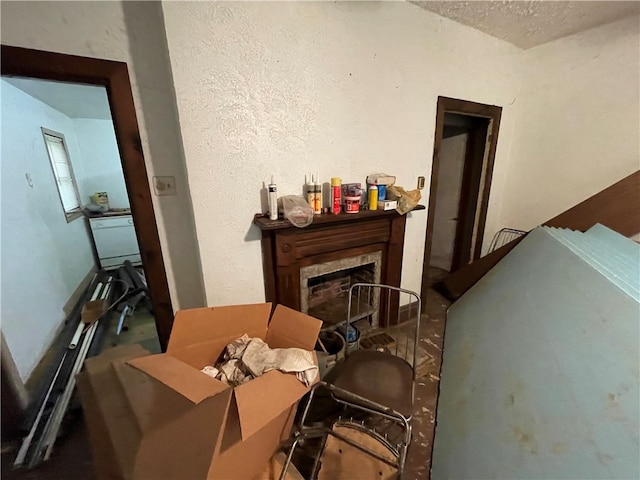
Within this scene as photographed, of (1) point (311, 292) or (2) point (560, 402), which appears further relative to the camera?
(1) point (311, 292)

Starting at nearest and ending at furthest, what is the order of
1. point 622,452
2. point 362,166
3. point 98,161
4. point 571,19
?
point 622,452, point 362,166, point 571,19, point 98,161

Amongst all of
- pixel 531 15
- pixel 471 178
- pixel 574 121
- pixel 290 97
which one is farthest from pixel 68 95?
pixel 574 121

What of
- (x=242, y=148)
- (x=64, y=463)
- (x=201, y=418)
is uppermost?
(x=242, y=148)

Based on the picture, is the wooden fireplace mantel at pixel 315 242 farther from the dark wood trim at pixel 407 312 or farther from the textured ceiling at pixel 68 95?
the textured ceiling at pixel 68 95

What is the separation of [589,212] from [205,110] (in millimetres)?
2736

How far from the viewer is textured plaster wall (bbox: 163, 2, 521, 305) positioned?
116 centimetres

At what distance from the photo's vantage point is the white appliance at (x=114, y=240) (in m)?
3.38

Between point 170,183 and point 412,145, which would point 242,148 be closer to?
point 170,183

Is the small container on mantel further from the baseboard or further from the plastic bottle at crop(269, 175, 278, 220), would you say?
the baseboard

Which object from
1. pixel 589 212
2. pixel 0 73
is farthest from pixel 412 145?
pixel 0 73

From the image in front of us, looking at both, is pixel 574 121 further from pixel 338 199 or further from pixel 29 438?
pixel 29 438

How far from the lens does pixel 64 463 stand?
1.19 metres

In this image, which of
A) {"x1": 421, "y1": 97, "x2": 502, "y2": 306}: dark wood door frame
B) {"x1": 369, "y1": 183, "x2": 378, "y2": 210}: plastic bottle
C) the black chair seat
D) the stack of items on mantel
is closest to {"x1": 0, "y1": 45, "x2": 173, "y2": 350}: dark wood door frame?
the stack of items on mantel

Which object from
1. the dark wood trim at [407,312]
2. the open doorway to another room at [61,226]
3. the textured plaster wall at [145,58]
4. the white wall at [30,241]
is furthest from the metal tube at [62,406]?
the dark wood trim at [407,312]
